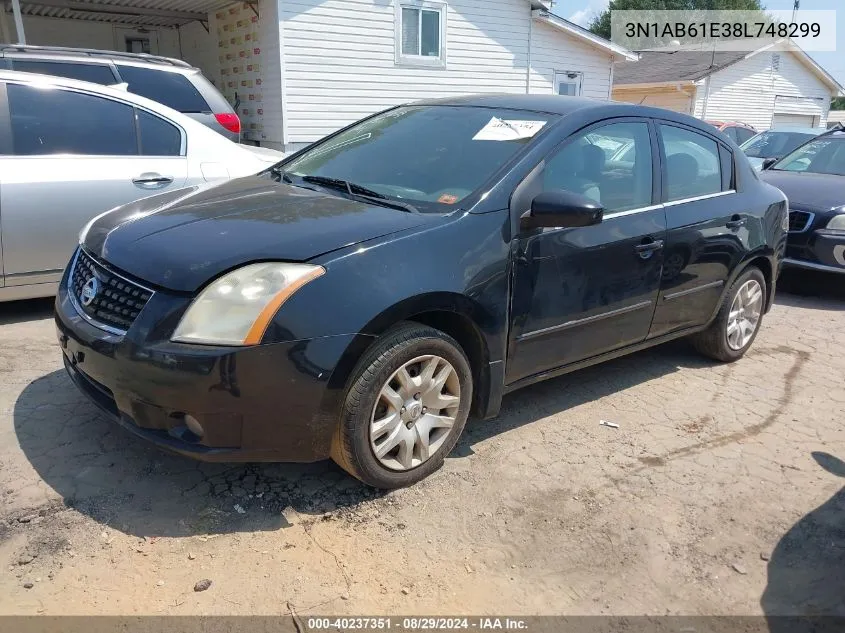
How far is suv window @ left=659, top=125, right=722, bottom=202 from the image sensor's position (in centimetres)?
410

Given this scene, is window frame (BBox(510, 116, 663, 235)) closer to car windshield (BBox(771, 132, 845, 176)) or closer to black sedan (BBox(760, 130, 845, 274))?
black sedan (BBox(760, 130, 845, 274))

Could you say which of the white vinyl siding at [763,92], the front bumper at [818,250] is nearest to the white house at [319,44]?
the front bumper at [818,250]

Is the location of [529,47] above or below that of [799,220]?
above

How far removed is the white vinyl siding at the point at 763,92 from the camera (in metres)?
26.3

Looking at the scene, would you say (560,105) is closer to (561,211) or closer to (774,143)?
(561,211)

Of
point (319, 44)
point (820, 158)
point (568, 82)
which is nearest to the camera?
point (820, 158)

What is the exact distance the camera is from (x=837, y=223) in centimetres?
666

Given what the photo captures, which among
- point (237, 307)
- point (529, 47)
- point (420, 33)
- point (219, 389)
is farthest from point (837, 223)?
point (529, 47)

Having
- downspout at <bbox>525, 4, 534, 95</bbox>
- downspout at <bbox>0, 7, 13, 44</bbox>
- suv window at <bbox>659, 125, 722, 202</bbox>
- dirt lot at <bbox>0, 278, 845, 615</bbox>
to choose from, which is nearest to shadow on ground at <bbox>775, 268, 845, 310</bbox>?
suv window at <bbox>659, 125, 722, 202</bbox>

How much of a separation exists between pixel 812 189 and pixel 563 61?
10301 mm

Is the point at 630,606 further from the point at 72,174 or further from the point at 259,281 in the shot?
the point at 72,174

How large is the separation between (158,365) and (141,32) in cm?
1425

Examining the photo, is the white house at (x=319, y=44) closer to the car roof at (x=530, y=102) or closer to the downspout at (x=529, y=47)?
the downspout at (x=529, y=47)

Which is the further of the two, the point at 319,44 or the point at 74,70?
the point at 319,44
